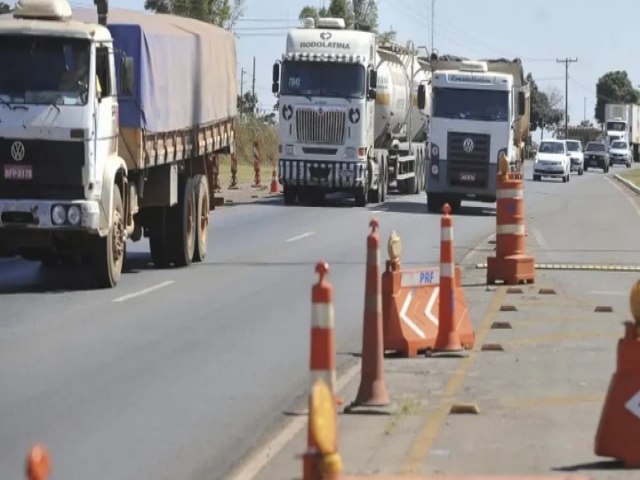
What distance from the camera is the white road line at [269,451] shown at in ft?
29.1

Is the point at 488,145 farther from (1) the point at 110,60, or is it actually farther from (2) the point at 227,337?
(2) the point at 227,337

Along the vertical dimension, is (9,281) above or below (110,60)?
below

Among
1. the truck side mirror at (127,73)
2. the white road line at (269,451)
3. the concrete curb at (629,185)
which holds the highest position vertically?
the truck side mirror at (127,73)

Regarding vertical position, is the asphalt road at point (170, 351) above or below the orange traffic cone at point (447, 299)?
below

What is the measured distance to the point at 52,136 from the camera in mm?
17781

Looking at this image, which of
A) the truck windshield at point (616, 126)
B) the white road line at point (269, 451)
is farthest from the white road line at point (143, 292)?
the truck windshield at point (616, 126)

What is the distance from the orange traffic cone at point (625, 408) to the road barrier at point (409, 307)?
4326 mm

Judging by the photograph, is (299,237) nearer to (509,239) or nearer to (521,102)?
(509,239)

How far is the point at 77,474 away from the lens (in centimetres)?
882

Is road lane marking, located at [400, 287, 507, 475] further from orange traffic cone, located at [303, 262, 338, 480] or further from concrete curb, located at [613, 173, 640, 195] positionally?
concrete curb, located at [613, 173, 640, 195]

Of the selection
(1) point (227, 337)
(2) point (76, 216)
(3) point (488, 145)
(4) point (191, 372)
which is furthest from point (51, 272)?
(3) point (488, 145)

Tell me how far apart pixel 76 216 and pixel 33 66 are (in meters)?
1.81

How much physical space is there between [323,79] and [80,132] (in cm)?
2163

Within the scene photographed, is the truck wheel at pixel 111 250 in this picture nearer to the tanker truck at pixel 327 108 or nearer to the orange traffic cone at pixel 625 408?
the orange traffic cone at pixel 625 408
